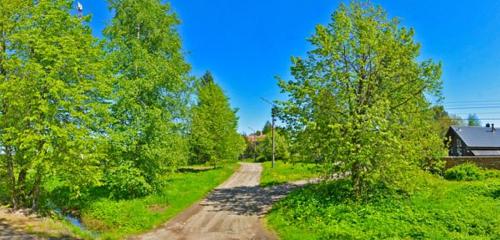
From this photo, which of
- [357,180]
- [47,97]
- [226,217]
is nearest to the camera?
[47,97]

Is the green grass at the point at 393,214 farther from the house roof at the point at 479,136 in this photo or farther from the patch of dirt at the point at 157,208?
the house roof at the point at 479,136

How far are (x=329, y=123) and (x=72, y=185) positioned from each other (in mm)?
12417

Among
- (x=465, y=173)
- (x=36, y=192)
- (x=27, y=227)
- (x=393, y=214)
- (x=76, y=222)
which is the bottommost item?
(x=76, y=222)

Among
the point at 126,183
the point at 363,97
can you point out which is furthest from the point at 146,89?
the point at 363,97

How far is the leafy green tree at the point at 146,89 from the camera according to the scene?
19703mm

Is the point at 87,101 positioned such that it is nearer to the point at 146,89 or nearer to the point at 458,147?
the point at 146,89

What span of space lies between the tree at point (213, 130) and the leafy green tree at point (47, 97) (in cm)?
1878

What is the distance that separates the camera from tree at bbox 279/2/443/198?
57.8ft

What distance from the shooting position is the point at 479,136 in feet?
169

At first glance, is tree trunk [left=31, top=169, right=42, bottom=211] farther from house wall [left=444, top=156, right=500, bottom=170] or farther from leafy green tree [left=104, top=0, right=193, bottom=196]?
house wall [left=444, top=156, right=500, bottom=170]

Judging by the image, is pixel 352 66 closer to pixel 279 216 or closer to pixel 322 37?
pixel 322 37

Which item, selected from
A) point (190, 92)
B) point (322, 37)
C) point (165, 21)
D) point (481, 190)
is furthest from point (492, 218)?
point (165, 21)

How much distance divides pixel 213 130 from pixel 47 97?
23.5 metres

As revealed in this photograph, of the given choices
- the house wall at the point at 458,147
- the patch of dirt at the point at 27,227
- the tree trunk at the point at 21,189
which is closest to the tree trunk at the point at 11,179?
the tree trunk at the point at 21,189
